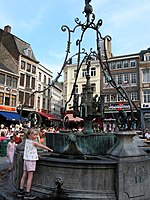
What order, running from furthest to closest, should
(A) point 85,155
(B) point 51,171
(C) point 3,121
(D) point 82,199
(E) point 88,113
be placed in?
(C) point 3,121, (E) point 88,113, (A) point 85,155, (B) point 51,171, (D) point 82,199

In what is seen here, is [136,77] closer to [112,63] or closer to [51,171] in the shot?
[112,63]

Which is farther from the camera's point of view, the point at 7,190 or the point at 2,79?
the point at 2,79

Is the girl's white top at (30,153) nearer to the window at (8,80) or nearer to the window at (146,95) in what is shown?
the window at (8,80)

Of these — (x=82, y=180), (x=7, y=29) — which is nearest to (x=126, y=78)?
(x=7, y=29)

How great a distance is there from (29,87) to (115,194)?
118 ft

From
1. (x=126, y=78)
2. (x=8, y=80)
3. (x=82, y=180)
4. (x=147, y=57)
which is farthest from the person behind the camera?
(x=126, y=78)

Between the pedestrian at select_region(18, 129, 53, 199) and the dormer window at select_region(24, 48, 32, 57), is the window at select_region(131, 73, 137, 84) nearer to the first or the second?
the dormer window at select_region(24, 48, 32, 57)

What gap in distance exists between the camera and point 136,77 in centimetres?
3631

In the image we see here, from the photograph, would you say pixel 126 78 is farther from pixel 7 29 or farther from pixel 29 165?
pixel 29 165

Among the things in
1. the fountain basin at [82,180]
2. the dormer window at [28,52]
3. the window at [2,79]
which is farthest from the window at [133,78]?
the fountain basin at [82,180]

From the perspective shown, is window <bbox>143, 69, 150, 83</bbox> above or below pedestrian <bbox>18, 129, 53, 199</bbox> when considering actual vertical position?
above

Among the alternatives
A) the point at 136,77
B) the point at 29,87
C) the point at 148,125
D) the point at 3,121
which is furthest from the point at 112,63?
the point at 3,121

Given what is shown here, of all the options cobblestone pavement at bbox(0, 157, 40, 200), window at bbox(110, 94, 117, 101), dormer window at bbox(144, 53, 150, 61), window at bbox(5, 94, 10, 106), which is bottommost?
cobblestone pavement at bbox(0, 157, 40, 200)

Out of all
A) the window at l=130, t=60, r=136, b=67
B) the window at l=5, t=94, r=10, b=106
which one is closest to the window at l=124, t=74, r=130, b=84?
the window at l=130, t=60, r=136, b=67
